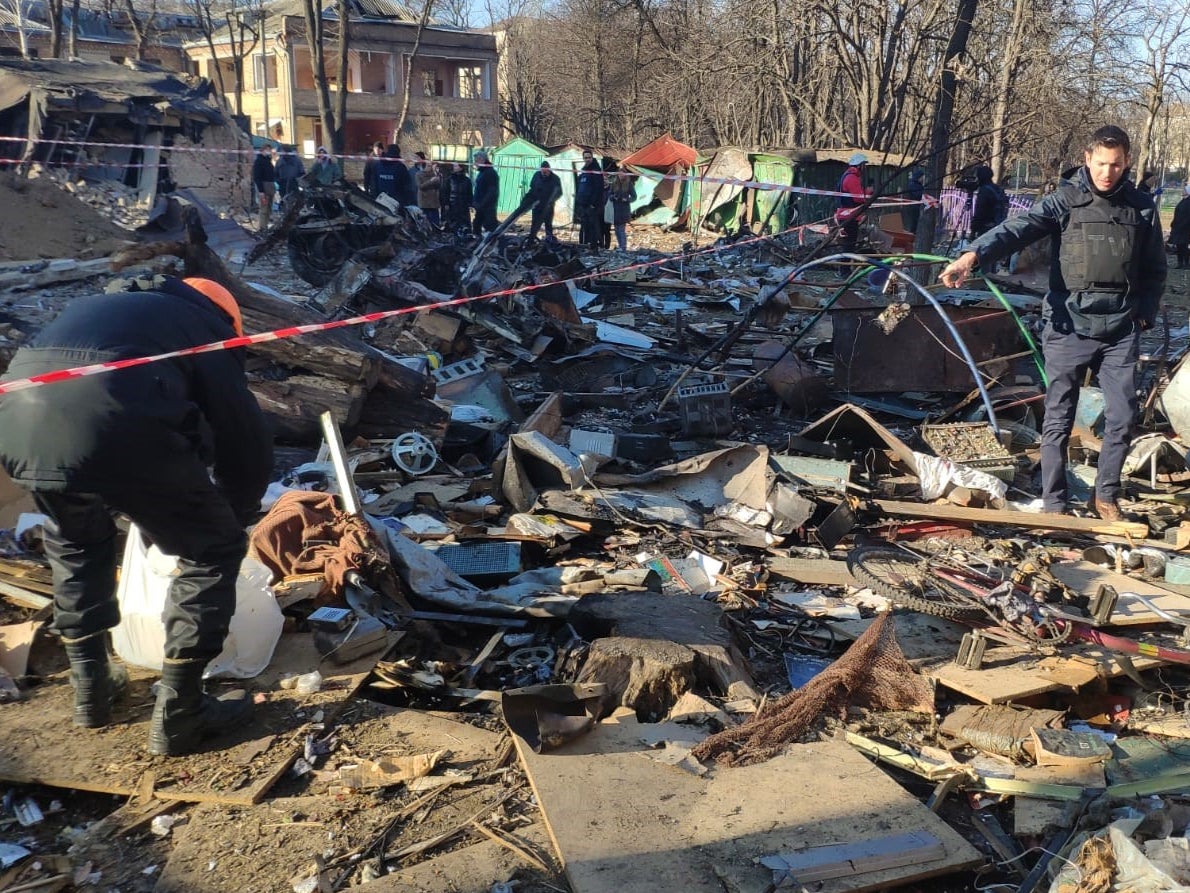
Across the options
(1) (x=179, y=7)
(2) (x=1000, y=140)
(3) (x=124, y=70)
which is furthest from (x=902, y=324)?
(1) (x=179, y=7)

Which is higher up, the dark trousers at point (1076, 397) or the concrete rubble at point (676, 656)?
the dark trousers at point (1076, 397)

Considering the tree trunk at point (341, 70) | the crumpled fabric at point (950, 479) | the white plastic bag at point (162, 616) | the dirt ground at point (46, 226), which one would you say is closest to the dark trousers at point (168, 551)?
the white plastic bag at point (162, 616)

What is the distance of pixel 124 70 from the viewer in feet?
73.5

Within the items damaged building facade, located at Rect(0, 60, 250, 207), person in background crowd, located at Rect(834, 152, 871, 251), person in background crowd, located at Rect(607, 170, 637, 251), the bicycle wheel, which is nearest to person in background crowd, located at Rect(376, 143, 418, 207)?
damaged building facade, located at Rect(0, 60, 250, 207)

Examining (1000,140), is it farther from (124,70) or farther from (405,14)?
(405,14)

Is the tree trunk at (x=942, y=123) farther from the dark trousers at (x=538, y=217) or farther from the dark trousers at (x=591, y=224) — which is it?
the dark trousers at (x=591, y=224)

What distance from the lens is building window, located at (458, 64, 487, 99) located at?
157 feet

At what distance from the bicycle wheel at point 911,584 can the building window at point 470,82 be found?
152 feet

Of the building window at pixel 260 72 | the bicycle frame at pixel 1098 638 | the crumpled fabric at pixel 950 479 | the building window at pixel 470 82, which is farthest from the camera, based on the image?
the building window at pixel 260 72

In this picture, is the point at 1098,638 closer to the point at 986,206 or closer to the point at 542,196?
the point at 542,196

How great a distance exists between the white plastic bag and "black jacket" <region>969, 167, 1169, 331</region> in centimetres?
374

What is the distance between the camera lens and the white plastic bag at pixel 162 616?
11.0 ft

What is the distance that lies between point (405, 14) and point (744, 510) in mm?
51514

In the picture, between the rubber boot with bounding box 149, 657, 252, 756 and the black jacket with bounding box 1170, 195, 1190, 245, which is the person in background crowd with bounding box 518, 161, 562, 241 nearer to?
the rubber boot with bounding box 149, 657, 252, 756
